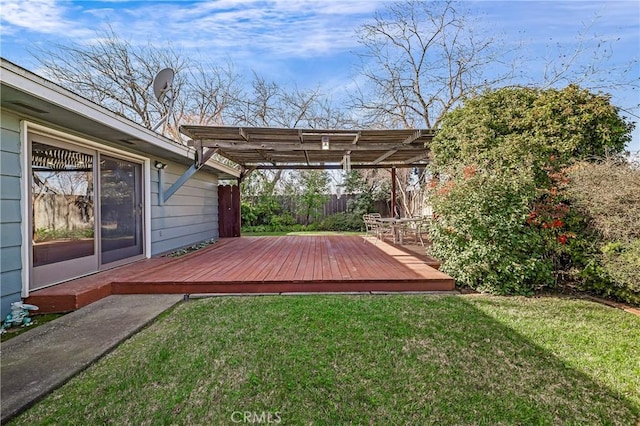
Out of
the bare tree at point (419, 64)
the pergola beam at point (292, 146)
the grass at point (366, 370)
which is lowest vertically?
the grass at point (366, 370)

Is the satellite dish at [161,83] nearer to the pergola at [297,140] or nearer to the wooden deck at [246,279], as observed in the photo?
the pergola at [297,140]

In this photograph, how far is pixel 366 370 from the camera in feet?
7.33

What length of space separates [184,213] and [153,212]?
144 centimetres

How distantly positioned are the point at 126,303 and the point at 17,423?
6.69 ft

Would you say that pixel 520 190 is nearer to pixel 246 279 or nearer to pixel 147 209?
pixel 246 279

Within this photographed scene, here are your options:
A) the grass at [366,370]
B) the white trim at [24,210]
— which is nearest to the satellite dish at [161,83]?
the white trim at [24,210]

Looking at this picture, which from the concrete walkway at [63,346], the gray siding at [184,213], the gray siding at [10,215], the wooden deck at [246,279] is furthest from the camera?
the gray siding at [184,213]

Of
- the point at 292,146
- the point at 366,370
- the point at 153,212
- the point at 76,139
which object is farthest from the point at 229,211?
the point at 366,370

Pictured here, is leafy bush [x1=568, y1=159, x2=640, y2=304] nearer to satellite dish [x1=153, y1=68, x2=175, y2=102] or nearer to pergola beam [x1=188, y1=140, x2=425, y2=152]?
pergola beam [x1=188, y1=140, x2=425, y2=152]

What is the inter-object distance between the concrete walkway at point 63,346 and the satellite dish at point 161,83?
4234 mm

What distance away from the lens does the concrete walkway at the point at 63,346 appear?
6.31 ft

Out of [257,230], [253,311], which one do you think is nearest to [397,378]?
[253,311]

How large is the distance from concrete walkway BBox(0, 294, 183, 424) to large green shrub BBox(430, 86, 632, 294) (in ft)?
12.7

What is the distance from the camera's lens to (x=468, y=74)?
11438mm
